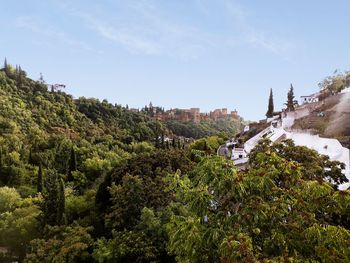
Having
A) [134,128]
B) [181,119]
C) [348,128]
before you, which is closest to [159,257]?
[348,128]

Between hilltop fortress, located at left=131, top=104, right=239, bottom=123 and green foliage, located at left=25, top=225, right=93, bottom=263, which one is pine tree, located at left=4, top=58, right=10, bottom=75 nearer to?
hilltop fortress, located at left=131, top=104, right=239, bottom=123

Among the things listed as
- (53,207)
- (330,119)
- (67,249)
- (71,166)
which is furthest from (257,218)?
(71,166)

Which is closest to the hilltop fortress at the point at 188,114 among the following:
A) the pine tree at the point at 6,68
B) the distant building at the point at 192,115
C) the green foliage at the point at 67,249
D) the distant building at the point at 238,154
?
the distant building at the point at 192,115

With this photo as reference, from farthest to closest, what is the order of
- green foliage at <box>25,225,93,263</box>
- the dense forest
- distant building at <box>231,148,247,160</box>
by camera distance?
distant building at <box>231,148,247,160</box>
green foliage at <box>25,225,93,263</box>
the dense forest

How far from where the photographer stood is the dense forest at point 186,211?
20.8ft

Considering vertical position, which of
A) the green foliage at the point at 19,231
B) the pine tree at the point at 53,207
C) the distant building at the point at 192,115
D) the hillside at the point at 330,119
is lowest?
the green foliage at the point at 19,231

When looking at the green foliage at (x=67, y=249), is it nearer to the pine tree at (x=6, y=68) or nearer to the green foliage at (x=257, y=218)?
the green foliage at (x=257, y=218)

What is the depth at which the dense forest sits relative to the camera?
6.34 m

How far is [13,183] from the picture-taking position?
4028 centimetres

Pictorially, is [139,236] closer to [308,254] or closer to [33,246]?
[33,246]

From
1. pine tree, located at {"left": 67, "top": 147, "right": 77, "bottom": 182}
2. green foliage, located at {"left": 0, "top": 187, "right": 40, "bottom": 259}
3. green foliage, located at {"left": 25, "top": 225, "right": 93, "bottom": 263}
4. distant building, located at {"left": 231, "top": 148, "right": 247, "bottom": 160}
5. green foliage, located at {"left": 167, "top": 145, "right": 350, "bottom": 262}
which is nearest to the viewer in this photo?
green foliage, located at {"left": 167, "top": 145, "right": 350, "bottom": 262}

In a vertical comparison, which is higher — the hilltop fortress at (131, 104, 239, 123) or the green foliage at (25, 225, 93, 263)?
the hilltop fortress at (131, 104, 239, 123)

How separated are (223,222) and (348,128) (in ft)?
70.9

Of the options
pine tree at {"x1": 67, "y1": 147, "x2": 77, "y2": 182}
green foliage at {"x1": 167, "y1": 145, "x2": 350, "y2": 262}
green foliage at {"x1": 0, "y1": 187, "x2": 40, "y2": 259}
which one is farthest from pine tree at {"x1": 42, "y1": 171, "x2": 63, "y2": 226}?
pine tree at {"x1": 67, "y1": 147, "x2": 77, "y2": 182}
